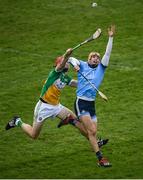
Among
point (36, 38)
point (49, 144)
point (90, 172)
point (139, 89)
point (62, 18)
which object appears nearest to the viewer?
point (90, 172)

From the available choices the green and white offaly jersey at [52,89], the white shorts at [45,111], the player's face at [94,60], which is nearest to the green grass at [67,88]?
the white shorts at [45,111]

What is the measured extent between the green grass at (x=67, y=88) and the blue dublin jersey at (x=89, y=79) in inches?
57.4

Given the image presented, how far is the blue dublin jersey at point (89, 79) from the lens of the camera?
1527cm

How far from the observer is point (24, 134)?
57.1 feet

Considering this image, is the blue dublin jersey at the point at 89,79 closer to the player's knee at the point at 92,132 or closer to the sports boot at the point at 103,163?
the player's knee at the point at 92,132

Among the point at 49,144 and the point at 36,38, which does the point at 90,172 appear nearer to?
the point at 49,144

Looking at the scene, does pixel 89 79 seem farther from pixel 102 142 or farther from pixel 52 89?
pixel 102 142

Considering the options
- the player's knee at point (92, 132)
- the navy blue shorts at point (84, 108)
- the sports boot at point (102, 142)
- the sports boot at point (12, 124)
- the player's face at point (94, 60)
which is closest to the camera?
the player's knee at point (92, 132)

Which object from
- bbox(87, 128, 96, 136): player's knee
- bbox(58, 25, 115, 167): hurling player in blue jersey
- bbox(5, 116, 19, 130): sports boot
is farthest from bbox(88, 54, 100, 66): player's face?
Answer: bbox(5, 116, 19, 130): sports boot

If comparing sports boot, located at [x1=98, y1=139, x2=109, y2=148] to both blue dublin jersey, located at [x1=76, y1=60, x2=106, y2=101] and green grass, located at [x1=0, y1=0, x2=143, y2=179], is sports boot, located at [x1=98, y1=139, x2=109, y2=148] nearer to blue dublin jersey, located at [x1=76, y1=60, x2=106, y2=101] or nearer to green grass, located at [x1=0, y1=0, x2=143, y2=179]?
green grass, located at [x1=0, y1=0, x2=143, y2=179]

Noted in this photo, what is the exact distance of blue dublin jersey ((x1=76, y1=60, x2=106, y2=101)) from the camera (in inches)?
601

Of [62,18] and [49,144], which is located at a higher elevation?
[62,18]

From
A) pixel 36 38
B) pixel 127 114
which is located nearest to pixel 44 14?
pixel 36 38

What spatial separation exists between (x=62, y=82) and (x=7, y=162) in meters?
2.19
